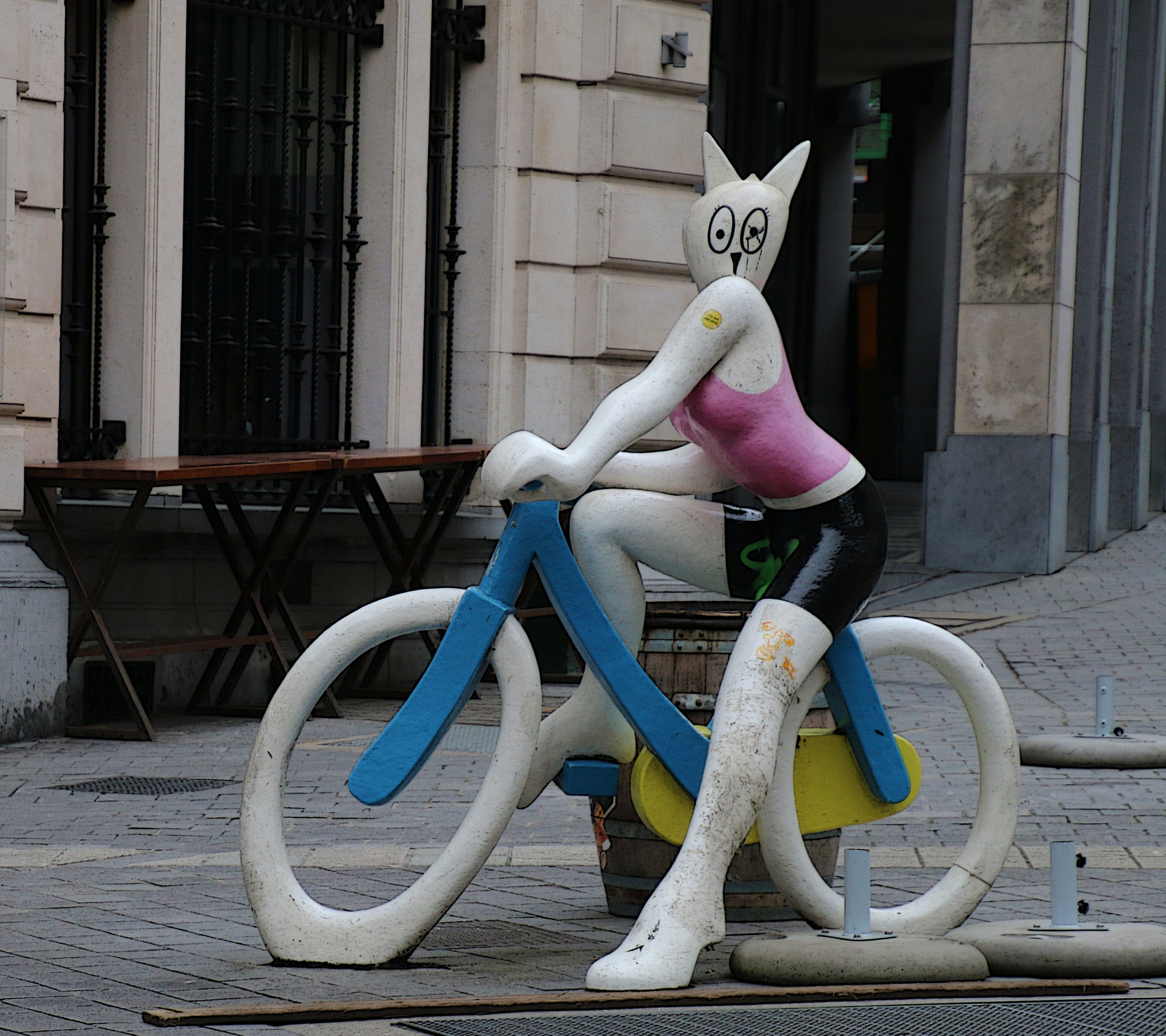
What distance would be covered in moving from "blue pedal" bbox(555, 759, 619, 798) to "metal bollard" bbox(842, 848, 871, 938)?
73 cm

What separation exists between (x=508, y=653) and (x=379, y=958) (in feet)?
2.51

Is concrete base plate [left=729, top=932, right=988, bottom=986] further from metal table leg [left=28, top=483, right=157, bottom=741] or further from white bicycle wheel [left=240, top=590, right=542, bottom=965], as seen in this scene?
metal table leg [left=28, top=483, right=157, bottom=741]

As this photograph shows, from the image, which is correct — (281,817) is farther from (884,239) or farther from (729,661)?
(884,239)

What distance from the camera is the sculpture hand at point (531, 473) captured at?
4.46 metres

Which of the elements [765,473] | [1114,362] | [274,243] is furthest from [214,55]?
[1114,362]

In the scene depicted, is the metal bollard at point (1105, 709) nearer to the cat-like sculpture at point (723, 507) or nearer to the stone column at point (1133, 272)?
the cat-like sculpture at point (723, 507)

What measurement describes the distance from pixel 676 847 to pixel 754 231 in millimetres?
1578

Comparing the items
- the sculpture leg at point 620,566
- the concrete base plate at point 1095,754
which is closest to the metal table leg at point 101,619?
the concrete base plate at point 1095,754

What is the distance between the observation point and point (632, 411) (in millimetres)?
4605

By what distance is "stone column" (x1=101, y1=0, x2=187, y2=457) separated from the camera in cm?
1004

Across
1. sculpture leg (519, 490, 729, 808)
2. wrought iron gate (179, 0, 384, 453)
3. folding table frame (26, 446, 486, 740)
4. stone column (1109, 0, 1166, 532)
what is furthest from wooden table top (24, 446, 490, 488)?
stone column (1109, 0, 1166, 532)

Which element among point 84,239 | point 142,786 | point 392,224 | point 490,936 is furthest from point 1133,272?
point 490,936

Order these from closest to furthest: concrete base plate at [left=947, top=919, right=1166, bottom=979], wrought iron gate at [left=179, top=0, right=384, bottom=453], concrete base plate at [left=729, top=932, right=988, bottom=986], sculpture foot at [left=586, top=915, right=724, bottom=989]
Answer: sculpture foot at [left=586, top=915, right=724, bottom=989]
concrete base plate at [left=729, top=932, right=988, bottom=986]
concrete base plate at [left=947, top=919, right=1166, bottom=979]
wrought iron gate at [left=179, top=0, right=384, bottom=453]

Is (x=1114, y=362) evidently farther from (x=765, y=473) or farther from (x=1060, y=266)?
(x=765, y=473)
